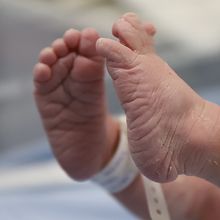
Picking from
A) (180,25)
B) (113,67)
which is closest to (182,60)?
(180,25)

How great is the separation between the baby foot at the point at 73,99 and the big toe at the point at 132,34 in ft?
0.45

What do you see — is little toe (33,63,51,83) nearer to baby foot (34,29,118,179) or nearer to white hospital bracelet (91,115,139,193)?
baby foot (34,29,118,179)

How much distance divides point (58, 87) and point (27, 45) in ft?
2.70

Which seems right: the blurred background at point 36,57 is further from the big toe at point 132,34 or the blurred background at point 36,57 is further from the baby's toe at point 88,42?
the big toe at point 132,34

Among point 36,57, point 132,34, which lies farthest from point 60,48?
point 36,57

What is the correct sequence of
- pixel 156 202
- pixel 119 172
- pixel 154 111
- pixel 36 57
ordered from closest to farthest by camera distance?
1. pixel 154 111
2. pixel 156 202
3. pixel 119 172
4. pixel 36 57

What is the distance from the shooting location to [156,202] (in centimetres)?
80

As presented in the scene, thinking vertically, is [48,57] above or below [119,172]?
above

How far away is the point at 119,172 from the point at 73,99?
16 cm

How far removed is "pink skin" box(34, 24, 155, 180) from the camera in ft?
2.70

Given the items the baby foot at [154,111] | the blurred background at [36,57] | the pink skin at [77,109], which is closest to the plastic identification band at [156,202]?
the pink skin at [77,109]

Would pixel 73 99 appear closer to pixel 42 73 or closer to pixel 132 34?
pixel 42 73

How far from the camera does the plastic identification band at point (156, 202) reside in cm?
78

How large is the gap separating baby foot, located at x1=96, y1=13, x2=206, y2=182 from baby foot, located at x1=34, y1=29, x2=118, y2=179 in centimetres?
19
